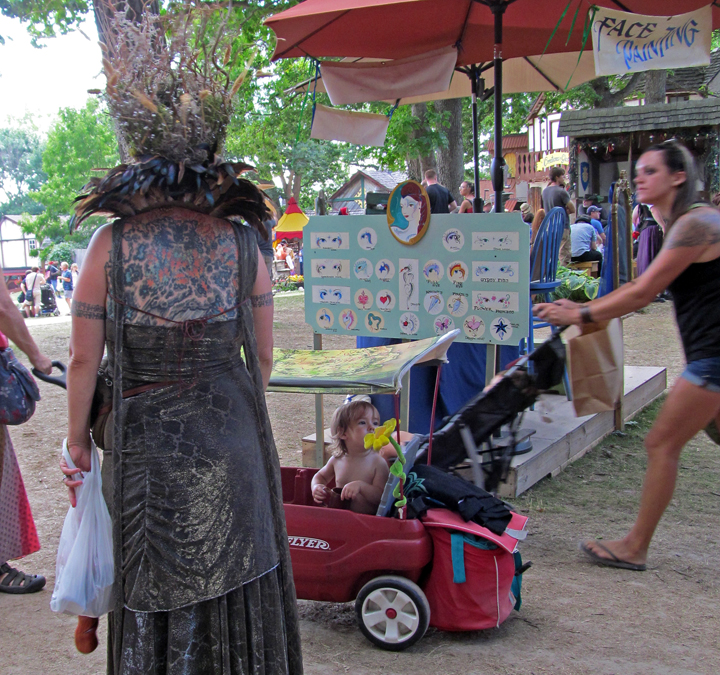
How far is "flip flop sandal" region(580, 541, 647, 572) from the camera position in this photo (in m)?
3.53

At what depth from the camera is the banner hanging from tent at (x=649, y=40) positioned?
4.93 meters

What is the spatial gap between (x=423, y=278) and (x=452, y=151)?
28.8 feet

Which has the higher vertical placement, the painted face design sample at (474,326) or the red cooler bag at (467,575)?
the painted face design sample at (474,326)

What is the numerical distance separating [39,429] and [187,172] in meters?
5.47

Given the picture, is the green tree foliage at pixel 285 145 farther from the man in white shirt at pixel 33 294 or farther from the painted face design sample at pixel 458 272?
the painted face design sample at pixel 458 272

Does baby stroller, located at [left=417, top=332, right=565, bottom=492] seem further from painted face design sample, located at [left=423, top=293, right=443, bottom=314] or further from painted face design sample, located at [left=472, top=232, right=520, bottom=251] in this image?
painted face design sample, located at [left=423, top=293, right=443, bottom=314]

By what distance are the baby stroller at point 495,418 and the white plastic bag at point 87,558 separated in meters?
1.73

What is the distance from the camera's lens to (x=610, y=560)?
356cm

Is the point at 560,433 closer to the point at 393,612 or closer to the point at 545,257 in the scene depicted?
the point at 545,257

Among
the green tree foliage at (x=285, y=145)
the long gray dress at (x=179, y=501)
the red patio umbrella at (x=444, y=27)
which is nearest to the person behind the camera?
the long gray dress at (x=179, y=501)

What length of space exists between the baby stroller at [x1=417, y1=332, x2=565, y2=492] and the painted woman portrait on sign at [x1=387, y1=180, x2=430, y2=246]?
1.54 m

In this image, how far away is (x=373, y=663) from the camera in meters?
2.79

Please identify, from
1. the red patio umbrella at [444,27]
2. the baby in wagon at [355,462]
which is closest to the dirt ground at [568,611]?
the baby in wagon at [355,462]

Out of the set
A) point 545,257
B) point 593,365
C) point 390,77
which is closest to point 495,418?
point 593,365
